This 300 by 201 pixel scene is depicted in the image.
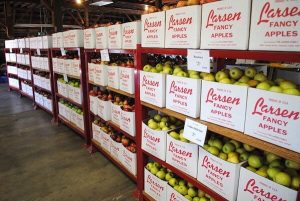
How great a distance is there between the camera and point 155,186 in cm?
238

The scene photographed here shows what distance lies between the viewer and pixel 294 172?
4.58 feet

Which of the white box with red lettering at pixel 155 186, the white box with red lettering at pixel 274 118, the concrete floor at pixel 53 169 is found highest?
the white box with red lettering at pixel 274 118

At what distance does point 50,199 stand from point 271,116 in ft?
8.37

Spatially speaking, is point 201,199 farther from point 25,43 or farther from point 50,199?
point 25,43

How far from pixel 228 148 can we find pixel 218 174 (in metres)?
0.20

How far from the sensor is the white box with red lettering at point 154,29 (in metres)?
2.03

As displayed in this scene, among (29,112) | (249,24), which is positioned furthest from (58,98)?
(249,24)

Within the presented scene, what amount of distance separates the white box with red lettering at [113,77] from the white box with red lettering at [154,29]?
0.79 m

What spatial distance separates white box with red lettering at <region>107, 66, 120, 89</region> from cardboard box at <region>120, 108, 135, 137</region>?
1.24ft

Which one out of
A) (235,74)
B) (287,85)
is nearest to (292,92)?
(287,85)

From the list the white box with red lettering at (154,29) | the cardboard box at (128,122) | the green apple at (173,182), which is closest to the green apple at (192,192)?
the green apple at (173,182)

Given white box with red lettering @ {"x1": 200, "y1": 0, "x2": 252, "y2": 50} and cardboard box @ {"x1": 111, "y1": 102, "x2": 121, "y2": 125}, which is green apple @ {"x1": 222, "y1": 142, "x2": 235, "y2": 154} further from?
cardboard box @ {"x1": 111, "y1": 102, "x2": 121, "y2": 125}

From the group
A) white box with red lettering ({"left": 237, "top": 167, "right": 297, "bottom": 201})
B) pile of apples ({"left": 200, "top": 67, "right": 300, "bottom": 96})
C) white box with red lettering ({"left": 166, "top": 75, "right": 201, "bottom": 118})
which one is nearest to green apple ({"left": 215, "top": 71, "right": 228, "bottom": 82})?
pile of apples ({"left": 200, "top": 67, "right": 300, "bottom": 96})

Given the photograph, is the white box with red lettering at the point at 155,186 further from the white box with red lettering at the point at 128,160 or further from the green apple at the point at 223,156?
the green apple at the point at 223,156
